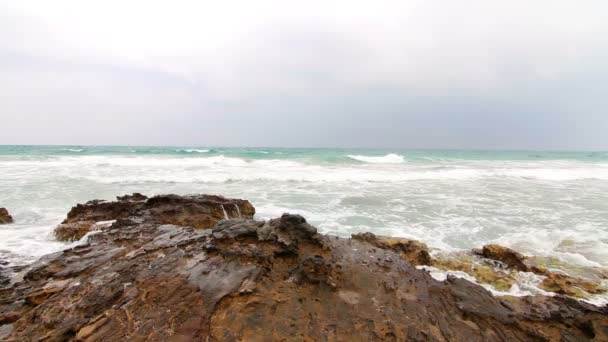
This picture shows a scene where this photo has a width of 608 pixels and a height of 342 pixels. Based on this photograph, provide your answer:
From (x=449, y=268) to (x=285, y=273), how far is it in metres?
3.35

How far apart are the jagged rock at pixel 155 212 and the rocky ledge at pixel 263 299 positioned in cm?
171

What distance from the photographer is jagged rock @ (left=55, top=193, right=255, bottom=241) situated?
5.65 metres

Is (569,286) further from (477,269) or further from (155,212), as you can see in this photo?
(155,212)

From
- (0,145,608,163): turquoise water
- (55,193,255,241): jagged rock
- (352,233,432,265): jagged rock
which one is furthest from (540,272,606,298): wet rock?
(0,145,608,163): turquoise water

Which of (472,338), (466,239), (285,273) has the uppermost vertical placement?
(285,273)

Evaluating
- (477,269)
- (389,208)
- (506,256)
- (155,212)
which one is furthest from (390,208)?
(155,212)

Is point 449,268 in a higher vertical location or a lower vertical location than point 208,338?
lower

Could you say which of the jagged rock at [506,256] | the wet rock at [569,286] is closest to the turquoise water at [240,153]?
the jagged rock at [506,256]

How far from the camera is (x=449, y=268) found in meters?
5.03

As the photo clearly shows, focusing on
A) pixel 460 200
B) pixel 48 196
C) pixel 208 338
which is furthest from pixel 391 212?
pixel 48 196

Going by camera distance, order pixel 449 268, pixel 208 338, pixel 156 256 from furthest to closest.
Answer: pixel 449 268
pixel 156 256
pixel 208 338

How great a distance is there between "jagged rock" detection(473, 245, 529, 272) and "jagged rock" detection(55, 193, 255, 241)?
5421mm

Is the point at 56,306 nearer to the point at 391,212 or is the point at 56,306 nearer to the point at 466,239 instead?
the point at 466,239

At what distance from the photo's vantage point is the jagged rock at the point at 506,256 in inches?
200
